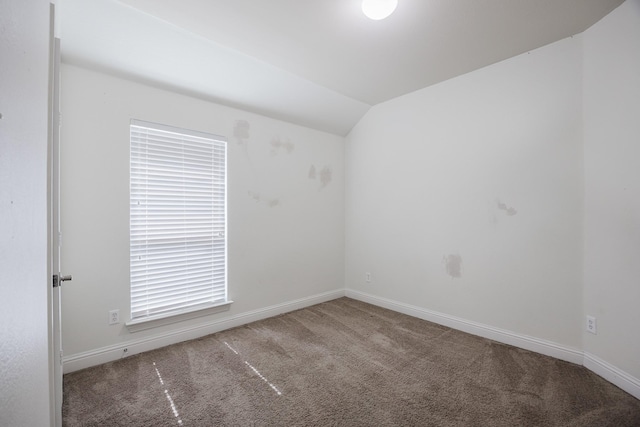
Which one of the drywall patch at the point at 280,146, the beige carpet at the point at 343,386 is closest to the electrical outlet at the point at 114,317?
the beige carpet at the point at 343,386

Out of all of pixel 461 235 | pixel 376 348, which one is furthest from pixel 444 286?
pixel 376 348

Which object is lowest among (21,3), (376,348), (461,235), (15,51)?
(376,348)

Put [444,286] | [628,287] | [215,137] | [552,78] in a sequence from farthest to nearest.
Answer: [444,286] < [215,137] < [552,78] < [628,287]

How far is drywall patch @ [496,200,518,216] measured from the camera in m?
2.59

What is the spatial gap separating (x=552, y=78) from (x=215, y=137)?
316 centimetres

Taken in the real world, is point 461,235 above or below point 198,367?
above

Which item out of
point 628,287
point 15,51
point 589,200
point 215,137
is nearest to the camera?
point 15,51

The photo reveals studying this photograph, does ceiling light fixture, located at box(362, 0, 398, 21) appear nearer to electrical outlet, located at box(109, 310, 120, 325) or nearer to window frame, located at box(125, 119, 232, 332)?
window frame, located at box(125, 119, 232, 332)

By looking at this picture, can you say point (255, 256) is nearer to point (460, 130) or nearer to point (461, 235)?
point (461, 235)

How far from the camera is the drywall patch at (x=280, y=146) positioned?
11.0 ft

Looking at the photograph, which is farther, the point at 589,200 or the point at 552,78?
the point at 552,78

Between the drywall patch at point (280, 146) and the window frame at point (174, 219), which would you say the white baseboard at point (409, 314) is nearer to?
the window frame at point (174, 219)

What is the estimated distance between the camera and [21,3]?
17.9 inches

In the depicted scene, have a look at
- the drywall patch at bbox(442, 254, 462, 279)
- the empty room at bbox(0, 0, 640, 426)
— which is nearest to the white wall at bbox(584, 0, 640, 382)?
the empty room at bbox(0, 0, 640, 426)
